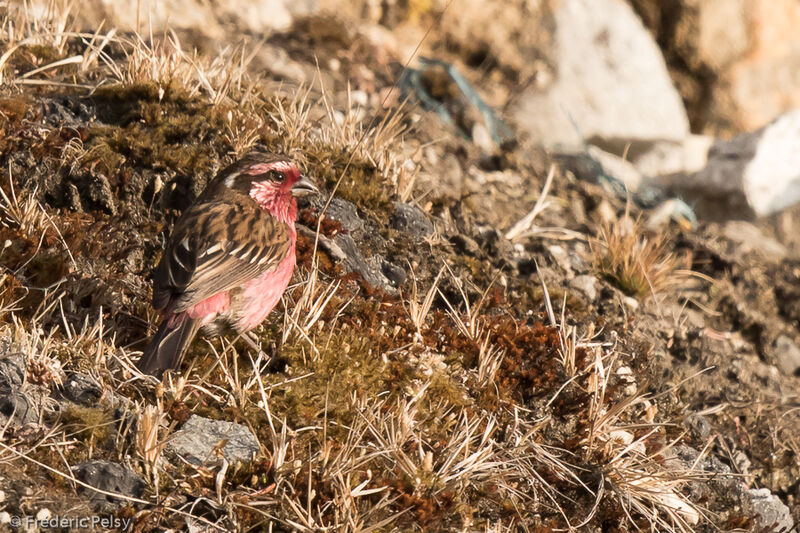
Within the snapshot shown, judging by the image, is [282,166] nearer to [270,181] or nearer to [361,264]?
[270,181]

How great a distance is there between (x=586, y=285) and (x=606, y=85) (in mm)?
5367

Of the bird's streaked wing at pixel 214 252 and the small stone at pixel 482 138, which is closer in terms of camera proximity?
the bird's streaked wing at pixel 214 252

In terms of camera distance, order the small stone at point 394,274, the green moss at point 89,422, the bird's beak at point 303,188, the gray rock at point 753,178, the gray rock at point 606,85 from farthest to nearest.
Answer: the gray rock at point 606,85, the gray rock at point 753,178, the small stone at point 394,274, the bird's beak at point 303,188, the green moss at point 89,422

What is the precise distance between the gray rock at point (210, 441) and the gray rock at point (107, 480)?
302 mm

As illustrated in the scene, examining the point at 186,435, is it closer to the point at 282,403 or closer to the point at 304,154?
the point at 282,403

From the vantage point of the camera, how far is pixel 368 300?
20.6 feet

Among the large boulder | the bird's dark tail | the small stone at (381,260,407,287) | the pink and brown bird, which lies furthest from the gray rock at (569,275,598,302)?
the large boulder

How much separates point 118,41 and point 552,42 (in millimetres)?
6369

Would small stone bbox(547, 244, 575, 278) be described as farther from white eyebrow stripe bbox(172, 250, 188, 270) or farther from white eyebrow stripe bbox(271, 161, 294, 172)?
white eyebrow stripe bbox(172, 250, 188, 270)

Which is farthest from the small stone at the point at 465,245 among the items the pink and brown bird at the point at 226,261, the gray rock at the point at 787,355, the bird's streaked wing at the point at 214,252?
the gray rock at the point at 787,355

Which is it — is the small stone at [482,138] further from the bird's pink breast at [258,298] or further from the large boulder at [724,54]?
the large boulder at [724,54]

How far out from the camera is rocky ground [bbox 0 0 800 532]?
4.75m

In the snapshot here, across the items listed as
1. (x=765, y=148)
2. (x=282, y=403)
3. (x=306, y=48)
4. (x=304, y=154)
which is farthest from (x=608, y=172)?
(x=282, y=403)

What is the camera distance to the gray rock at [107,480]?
443cm
